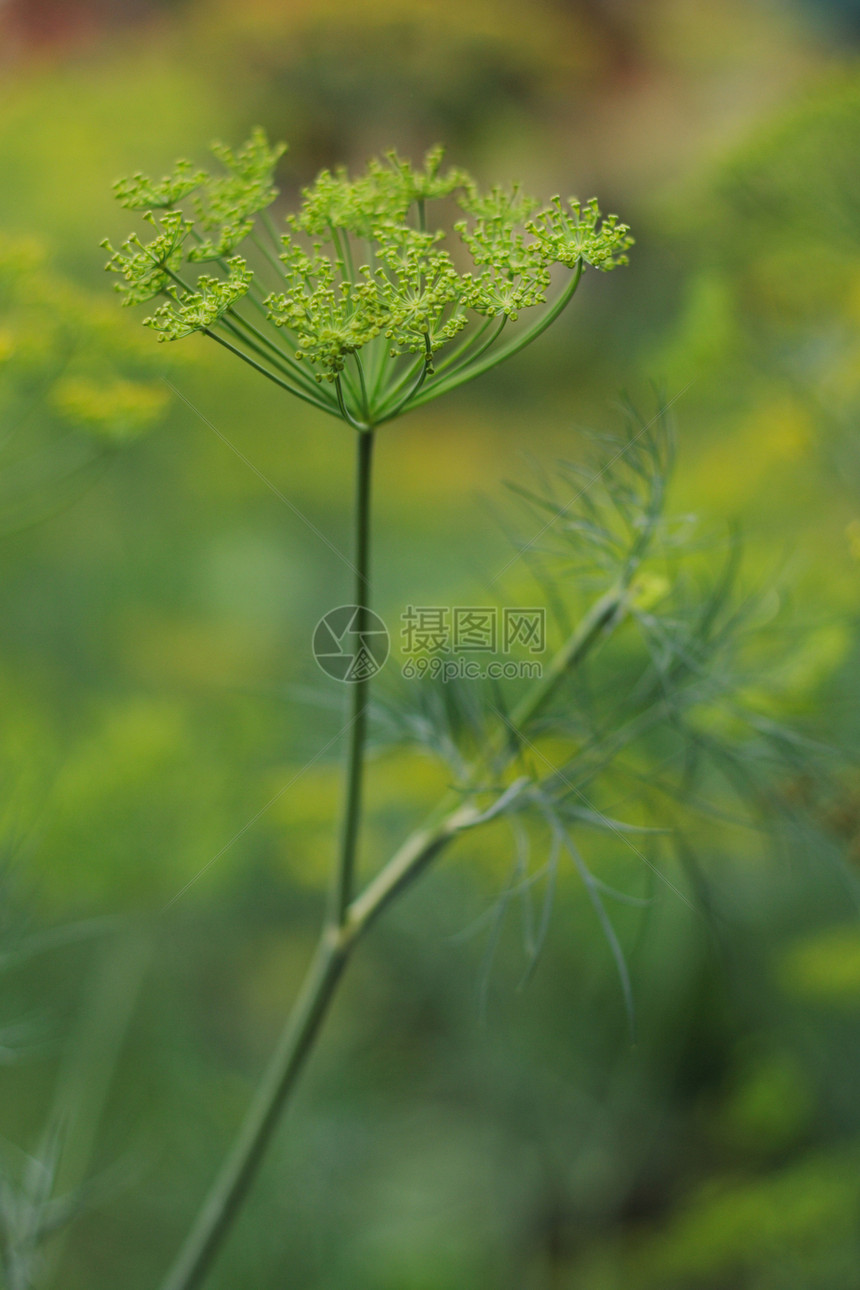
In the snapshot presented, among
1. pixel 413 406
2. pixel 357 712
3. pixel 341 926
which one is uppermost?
pixel 413 406

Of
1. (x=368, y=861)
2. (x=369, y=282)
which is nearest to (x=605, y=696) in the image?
(x=369, y=282)

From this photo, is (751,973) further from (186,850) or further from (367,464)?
(367,464)

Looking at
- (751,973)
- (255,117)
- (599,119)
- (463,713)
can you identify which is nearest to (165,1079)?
(751,973)

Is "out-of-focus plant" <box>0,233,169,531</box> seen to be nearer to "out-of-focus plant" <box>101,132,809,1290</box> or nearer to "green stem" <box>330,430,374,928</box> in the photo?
"out-of-focus plant" <box>101,132,809,1290</box>

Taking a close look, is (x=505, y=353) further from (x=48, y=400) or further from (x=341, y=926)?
(x=48, y=400)

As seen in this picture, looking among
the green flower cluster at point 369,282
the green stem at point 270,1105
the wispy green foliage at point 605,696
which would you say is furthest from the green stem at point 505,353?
the green stem at point 270,1105
